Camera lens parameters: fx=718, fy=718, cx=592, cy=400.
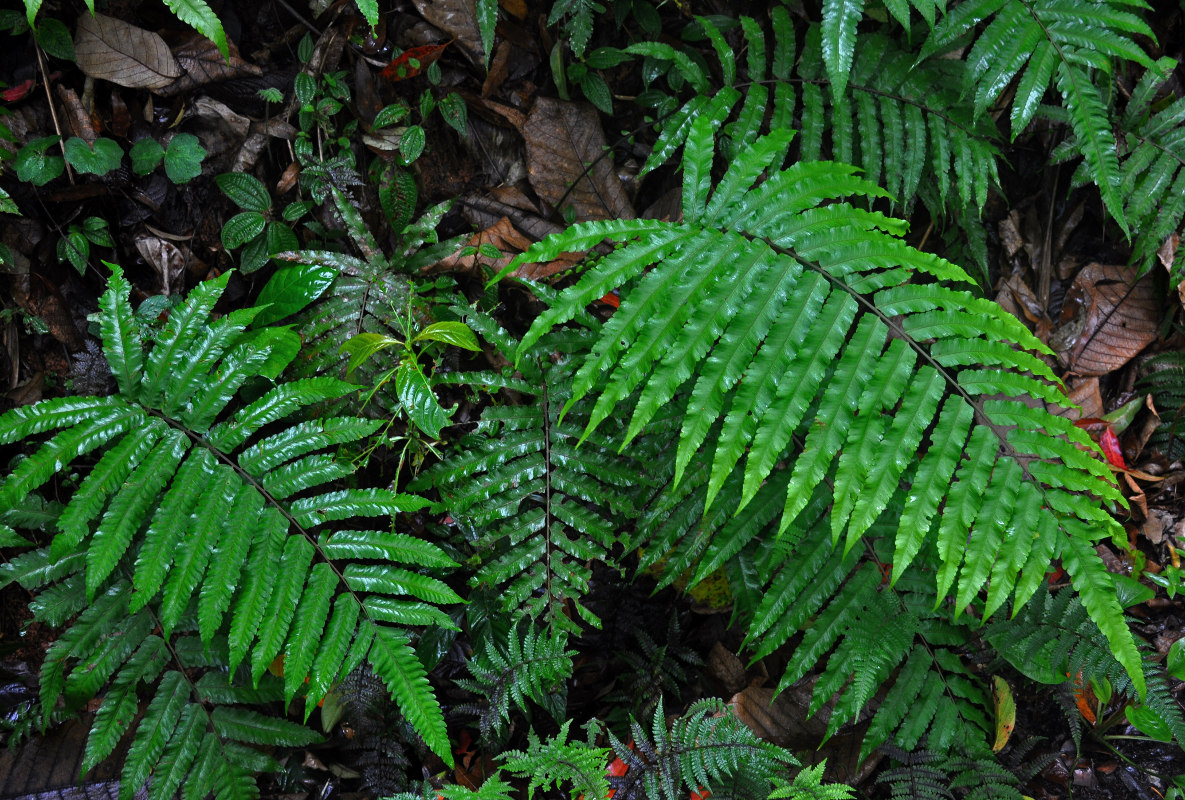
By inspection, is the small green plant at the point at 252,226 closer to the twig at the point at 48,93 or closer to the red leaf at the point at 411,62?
the twig at the point at 48,93

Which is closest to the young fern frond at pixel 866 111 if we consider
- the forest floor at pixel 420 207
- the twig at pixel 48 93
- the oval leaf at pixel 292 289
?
the forest floor at pixel 420 207

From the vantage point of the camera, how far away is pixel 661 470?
102 inches

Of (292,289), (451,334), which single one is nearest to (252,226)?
(292,289)

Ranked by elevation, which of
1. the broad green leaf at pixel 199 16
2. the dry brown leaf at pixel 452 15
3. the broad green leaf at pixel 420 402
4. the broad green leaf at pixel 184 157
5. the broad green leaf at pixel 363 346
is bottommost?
the broad green leaf at pixel 420 402

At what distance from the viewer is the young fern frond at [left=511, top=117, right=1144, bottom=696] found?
1950mm

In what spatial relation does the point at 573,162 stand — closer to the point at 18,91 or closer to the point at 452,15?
the point at 452,15

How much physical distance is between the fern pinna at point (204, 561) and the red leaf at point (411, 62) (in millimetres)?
1186

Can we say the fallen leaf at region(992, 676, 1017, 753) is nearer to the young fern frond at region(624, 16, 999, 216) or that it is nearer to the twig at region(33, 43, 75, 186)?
the young fern frond at region(624, 16, 999, 216)

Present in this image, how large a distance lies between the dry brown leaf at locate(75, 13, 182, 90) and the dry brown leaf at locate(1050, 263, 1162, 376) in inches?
167

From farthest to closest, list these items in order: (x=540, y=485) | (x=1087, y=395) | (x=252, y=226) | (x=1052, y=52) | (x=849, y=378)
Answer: (x=1087, y=395) < (x=252, y=226) < (x=540, y=485) < (x=1052, y=52) < (x=849, y=378)

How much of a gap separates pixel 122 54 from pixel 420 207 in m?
1.23

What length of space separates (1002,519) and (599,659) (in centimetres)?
181

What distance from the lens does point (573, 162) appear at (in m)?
3.13

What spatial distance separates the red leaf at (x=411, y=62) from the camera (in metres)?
2.95
